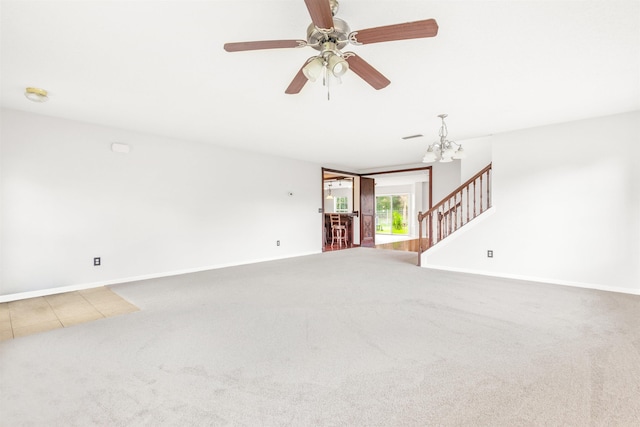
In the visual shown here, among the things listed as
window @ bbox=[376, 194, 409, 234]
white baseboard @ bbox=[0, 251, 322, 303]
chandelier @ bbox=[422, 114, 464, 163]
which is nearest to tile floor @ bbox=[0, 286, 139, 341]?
white baseboard @ bbox=[0, 251, 322, 303]

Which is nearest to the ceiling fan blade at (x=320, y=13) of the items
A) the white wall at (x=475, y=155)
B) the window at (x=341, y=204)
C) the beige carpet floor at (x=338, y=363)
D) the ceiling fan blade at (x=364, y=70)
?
the ceiling fan blade at (x=364, y=70)

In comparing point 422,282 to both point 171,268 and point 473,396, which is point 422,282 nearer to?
point 473,396

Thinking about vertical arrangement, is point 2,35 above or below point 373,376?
above

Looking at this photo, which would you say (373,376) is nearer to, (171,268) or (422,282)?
(422,282)

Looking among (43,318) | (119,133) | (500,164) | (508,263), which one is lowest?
(43,318)

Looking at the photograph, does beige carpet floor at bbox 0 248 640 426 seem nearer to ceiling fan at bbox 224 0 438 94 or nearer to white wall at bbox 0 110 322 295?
white wall at bbox 0 110 322 295

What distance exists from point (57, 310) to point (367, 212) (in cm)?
722

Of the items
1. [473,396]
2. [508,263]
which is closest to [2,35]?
[473,396]

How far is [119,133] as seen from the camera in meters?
4.21

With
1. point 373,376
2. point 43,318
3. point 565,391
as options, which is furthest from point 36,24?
point 565,391

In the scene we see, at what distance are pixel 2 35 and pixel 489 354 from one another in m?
4.19

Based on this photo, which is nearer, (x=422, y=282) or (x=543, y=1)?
(x=543, y=1)

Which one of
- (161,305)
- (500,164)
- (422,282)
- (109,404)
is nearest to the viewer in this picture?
(109,404)

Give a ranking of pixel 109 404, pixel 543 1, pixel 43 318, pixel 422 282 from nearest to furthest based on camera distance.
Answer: pixel 109 404 → pixel 543 1 → pixel 43 318 → pixel 422 282
